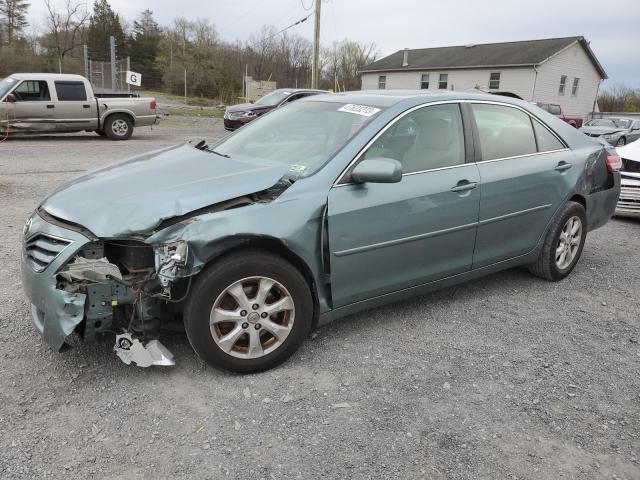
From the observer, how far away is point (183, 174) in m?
3.23

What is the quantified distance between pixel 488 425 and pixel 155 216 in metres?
2.01

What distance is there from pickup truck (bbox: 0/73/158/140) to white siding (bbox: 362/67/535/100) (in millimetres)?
21105

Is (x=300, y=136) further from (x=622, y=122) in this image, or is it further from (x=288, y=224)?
(x=622, y=122)

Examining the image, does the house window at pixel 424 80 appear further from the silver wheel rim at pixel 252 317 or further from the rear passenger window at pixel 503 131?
the silver wheel rim at pixel 252 317

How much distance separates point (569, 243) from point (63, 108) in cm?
1284

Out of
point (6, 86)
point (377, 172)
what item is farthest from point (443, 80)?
point (377, 172)

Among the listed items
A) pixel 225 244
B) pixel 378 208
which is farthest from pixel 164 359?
pixel 378 208

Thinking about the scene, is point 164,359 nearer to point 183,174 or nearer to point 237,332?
point 237,332

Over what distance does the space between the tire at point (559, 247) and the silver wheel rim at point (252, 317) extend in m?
2.56

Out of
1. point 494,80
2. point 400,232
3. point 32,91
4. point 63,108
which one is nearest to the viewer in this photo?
point 400,232

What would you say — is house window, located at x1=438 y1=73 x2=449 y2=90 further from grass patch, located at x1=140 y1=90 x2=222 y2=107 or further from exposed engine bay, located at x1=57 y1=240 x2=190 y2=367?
exposed engine bay, located at x1=57 y1=240 x2=190 y2=367

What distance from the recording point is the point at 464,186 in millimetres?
3680

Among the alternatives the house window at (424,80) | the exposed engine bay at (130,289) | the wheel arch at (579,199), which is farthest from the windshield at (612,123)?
the house window at (424,80)

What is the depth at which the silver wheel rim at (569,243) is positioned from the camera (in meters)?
4.59
